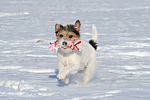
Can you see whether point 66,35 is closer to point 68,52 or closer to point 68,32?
point 68,32

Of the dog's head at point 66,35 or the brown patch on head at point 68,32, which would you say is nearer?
the dog's head at point 66,35

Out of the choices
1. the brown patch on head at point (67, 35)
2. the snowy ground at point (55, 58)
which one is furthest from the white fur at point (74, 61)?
the snowy ground at point (55, 58)

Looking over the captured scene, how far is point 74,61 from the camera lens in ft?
16.2

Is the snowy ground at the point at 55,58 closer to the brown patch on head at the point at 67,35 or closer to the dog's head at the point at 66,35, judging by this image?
the dog's head at the point at 66,35

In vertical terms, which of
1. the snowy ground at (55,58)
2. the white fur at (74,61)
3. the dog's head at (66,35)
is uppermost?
the dog's head at (66,35)

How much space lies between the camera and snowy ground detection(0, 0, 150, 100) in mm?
4238

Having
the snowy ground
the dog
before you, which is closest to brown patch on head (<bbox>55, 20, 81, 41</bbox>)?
the dog

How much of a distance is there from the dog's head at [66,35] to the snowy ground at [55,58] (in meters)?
0.79

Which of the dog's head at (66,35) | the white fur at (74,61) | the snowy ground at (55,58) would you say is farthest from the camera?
the white fur at (74,61)

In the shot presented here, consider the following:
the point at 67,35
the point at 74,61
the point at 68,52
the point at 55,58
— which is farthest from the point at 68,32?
the point at 55,58

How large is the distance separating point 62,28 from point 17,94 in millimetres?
1600

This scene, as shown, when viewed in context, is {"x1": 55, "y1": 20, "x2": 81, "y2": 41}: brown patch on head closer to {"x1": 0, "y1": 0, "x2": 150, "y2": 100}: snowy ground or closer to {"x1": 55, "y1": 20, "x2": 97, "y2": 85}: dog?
{"x1": 55, "y1": 20, "x2": 97, "y2": 85}: dog

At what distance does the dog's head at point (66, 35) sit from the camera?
4.66 meters

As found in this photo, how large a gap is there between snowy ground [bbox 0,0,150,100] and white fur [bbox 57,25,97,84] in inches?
8.8
